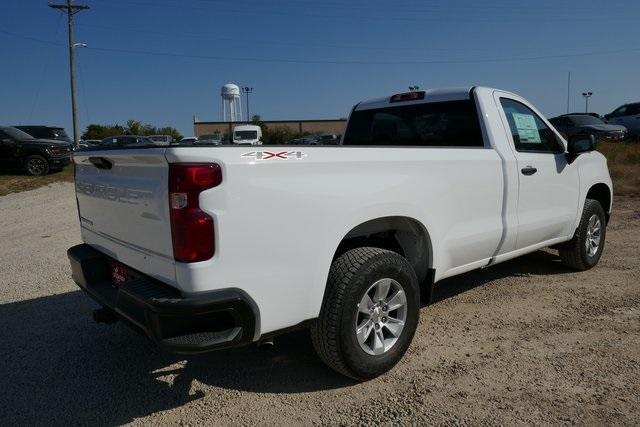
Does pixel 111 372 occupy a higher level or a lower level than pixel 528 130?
lower

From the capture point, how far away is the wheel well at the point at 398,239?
11.0 feet

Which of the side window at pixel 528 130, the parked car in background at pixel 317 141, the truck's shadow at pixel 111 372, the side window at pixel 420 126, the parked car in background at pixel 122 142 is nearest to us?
the truck's shadow at pixel 111 372

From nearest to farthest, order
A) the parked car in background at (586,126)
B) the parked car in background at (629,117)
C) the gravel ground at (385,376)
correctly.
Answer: the gravel ground at (385,376), the parked car in background at (586,126), the parked car in background at (629,117)

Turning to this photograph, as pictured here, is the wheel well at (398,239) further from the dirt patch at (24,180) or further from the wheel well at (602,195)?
the dirt patch at (24,180)

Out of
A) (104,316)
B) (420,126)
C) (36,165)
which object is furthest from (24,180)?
(420,126)

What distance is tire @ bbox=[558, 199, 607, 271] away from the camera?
213 inches

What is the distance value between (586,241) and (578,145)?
4.04 ft

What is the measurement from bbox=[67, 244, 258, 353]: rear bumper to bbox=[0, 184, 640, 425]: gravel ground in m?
0.65

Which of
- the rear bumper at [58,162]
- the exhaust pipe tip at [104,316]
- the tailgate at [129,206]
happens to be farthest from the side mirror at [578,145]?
the rear bumper at [58,162]

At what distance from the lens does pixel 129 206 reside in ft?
9.41

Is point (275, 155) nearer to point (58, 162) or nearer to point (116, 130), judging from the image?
point (58, 162)

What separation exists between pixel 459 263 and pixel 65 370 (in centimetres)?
301

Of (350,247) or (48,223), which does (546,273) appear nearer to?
(350,247)

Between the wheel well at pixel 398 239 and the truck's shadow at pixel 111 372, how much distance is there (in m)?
0.90
